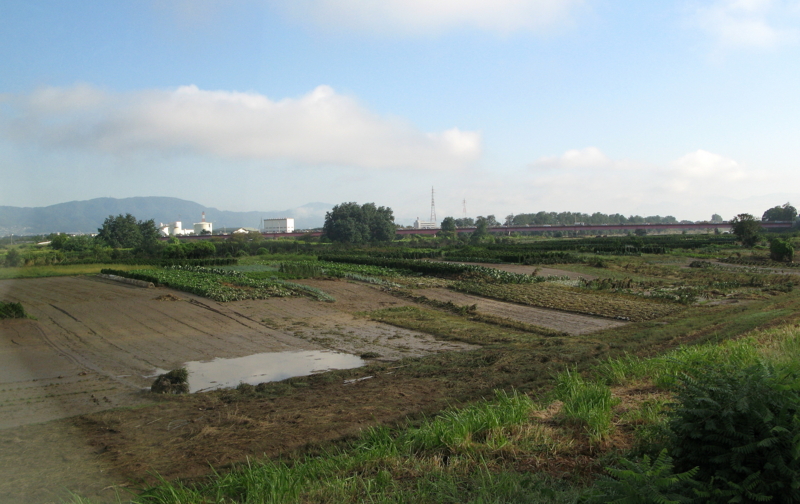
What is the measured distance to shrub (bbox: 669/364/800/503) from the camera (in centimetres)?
363

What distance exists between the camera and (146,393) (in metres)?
10.3

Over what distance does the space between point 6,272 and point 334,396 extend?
47.4 ft

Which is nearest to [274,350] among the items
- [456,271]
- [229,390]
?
[229,390]

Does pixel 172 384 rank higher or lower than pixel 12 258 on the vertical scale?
lower

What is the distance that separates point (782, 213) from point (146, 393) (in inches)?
6232

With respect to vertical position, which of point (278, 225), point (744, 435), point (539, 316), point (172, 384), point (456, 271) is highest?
point (278, 225)

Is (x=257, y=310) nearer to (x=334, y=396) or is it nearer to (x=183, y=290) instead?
(x=183, y=290)

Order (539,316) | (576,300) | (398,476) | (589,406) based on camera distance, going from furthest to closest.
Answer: (576,300) → (539,316) → (589,406) → (398,476)

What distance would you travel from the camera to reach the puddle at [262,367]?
11410 mm

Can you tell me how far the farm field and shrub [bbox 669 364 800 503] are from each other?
131 centimetres

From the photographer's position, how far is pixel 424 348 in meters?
14.8

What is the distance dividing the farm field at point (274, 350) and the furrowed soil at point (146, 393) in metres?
0.04

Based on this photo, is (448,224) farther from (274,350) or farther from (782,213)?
(274,350)

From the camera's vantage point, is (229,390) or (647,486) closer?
(647,486)
